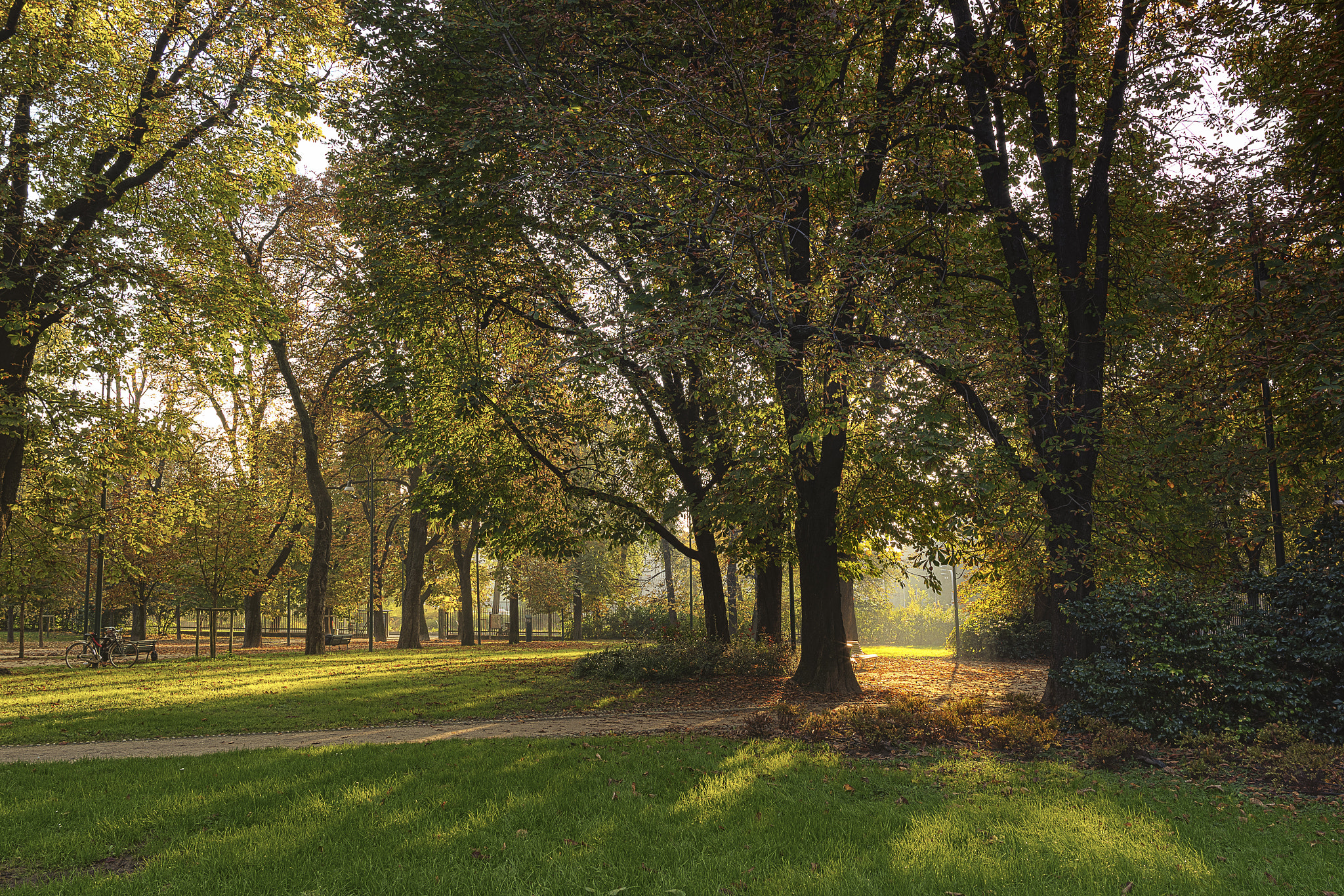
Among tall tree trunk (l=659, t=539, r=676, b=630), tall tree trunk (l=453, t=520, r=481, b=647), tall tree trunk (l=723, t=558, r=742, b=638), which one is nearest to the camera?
tall tree trunk (l=453, t=520, r=481, b=647)

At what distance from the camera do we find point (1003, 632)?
25391 millimetres

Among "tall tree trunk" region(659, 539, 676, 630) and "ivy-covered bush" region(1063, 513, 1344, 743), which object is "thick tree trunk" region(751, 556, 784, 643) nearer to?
"ivy-covered bush" region(1063, 513, 1344, 743)

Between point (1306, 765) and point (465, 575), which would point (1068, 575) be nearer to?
point (1306, 765)

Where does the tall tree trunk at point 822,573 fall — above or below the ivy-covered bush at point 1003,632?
above

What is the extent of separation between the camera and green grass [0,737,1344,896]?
189 inches

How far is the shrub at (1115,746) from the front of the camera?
26.4 ft

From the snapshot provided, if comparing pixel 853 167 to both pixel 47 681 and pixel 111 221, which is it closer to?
pixel 111 221

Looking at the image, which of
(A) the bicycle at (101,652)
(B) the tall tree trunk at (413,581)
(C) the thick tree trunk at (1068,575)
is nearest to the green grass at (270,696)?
(A) the bicycle at (101,652)

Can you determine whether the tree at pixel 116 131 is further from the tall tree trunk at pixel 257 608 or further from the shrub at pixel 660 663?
the tall tree trunk at pixel 257 608

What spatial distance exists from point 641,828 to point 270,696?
10.7 m

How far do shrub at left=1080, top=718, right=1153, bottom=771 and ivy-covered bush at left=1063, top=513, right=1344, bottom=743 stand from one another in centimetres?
51

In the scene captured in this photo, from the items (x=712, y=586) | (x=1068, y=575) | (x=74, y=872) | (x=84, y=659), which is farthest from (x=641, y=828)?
(x=84, y=659)

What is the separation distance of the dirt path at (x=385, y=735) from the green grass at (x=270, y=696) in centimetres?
57

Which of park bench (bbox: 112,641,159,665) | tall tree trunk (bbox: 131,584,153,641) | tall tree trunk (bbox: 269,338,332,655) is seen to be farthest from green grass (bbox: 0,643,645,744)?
tall tree trunk (bbox: 131,584,153,641)
